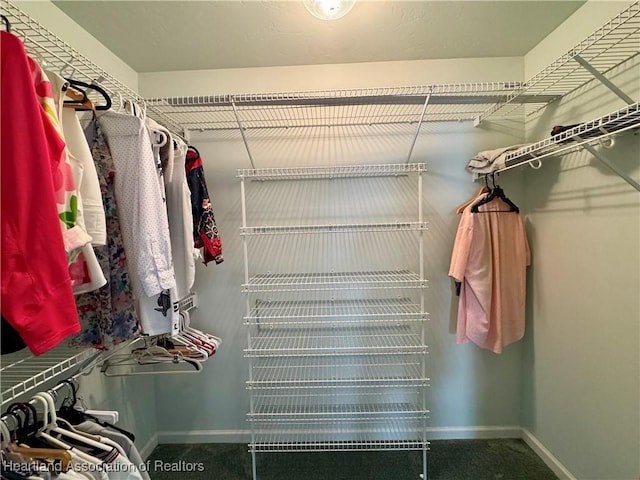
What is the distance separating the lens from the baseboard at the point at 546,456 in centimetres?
165

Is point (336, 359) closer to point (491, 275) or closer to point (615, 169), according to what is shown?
point (491, 275)

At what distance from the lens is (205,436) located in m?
2.02

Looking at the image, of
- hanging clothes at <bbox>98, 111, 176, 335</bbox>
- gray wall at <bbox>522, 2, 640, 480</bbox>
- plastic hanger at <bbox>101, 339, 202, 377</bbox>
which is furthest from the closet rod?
plastic hanger at <bbox>101, 339, 202, 377</bbox>

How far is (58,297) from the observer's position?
716 millimetres

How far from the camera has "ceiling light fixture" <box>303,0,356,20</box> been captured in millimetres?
1200

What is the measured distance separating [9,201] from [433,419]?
7.66 ft

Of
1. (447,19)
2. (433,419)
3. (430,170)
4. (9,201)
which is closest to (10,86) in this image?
(9,201)

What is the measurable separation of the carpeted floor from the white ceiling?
2.43 meters

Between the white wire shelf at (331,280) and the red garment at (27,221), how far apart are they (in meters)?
1.14

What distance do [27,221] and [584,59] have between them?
79.9 inches

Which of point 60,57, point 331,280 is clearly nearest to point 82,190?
point 60,57

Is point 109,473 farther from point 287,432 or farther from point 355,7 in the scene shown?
point 355,7

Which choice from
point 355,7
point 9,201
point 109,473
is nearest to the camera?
point 9,201

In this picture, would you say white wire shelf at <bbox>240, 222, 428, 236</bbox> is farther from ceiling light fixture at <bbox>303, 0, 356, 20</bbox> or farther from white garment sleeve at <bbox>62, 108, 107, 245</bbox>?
ceiling light fixture at <bbox>303, 0, 356, 20</bbox>
